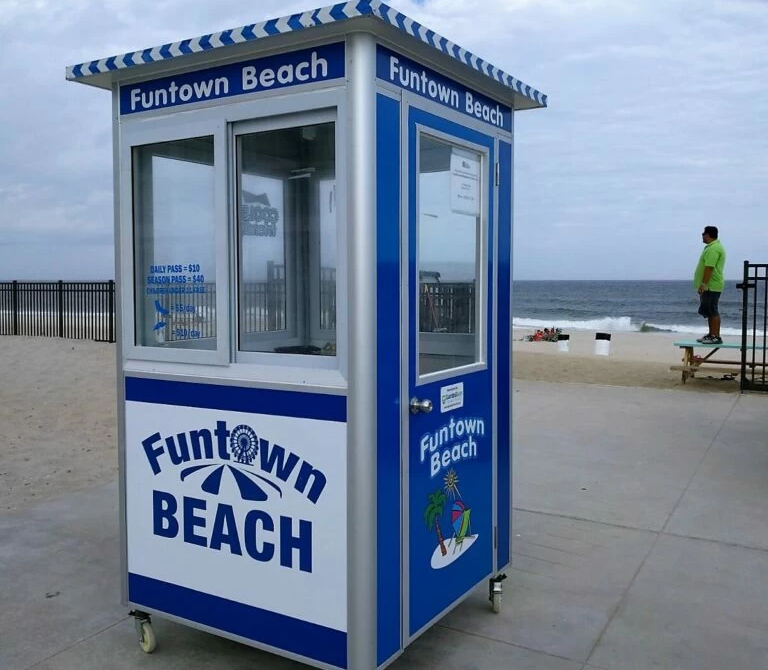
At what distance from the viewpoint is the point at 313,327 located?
3.63m

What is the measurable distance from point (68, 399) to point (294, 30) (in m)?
8.27

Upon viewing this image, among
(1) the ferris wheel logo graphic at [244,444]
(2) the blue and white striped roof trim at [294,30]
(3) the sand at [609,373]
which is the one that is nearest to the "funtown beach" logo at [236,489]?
(1) the ferris wheel logo graphic at [244,444]

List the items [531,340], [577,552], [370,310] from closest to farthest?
[370,310] → [577,552] → [531,340]

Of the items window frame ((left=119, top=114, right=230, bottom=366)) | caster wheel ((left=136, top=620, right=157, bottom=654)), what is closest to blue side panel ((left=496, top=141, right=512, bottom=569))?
window frame ((left=119, top=114, right=230, bottom=366))

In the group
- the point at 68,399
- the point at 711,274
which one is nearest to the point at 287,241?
the point at 68,399

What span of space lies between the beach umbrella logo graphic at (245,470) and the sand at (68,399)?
3.03 metres

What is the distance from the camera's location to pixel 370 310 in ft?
9.30

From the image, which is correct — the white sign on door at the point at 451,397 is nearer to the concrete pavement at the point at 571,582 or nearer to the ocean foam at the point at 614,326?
the concrete pavement at the point at 571,582

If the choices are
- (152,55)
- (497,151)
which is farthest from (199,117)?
(497,151)

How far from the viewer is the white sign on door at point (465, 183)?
135 inches

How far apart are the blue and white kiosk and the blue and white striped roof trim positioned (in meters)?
0.01

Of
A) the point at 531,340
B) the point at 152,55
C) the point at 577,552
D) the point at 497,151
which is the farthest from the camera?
the point at 531,340

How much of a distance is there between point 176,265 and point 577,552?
2.81m

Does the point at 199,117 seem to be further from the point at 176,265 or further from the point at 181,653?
the point at 181,653
